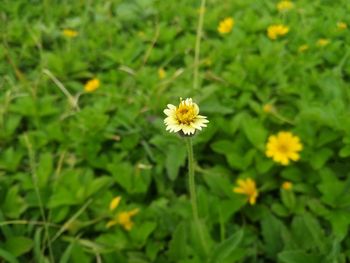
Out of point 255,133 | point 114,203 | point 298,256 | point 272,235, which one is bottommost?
point 298,256

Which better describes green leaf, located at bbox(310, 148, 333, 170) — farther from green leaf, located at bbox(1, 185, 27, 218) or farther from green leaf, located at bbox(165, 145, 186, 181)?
green leaf, located at bbox(1, 185, 27, 218)

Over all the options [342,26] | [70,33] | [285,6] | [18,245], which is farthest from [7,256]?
[285,6]

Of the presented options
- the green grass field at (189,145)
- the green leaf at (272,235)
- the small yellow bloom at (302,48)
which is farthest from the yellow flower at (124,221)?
the small yellow bloom at (302,48)

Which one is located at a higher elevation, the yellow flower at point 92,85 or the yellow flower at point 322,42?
the yellow flower at point 322,42

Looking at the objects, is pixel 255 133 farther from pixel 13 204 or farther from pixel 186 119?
pixel 13 204

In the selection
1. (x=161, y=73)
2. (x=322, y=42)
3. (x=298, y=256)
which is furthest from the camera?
(x=161, y=73)

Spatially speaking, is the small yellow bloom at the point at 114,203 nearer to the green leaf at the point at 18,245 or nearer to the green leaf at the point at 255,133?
the green leaf at the point at 18,245

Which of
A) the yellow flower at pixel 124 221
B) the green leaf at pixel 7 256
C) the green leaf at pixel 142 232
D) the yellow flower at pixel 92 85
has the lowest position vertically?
the green leaf at pixel 7 256
